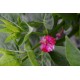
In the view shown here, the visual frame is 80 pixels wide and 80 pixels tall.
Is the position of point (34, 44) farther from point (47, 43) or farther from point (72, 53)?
point (72, 53)

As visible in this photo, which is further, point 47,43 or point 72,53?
point 47,43

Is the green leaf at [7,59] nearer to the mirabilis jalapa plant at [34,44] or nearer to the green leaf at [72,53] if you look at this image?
the mirabilis jalapa plant at [34,44]

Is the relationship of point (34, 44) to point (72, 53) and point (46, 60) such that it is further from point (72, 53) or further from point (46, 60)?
point (72, 53)

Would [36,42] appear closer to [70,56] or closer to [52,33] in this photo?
[52,33]

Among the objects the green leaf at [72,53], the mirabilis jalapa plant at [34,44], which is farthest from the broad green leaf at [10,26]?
the green leaf at [72,53]

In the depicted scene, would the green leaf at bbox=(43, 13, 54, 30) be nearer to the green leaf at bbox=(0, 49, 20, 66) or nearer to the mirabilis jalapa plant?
the mirabilis jalapa plant

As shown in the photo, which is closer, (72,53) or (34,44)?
(72,53)

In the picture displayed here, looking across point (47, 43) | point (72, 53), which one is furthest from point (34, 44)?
point (72, 53)
